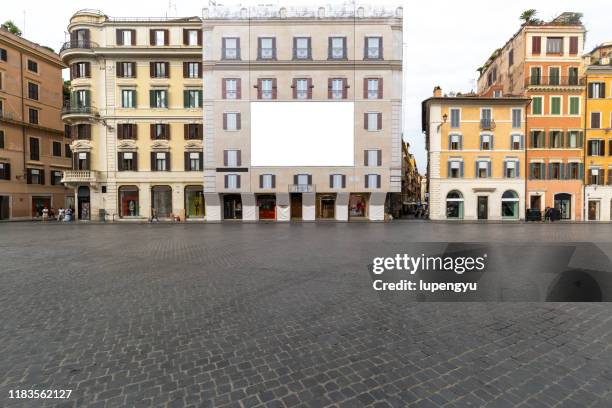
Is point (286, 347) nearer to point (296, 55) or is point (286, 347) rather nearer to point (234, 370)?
point (234, 370)

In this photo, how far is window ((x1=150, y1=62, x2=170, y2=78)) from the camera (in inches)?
1339

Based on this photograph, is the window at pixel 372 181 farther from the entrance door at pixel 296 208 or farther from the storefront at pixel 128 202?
the storefront at pixel 128 202

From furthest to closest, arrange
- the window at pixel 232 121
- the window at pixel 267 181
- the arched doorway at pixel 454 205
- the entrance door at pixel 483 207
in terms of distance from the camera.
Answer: the arched doorway at pixel 454 205
the entrance door at pixel 483 207
the window at pixel 267 181
the window at pixel 232 121

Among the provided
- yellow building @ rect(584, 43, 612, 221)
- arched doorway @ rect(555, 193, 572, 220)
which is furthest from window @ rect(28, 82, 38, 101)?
yellow building @ rect(584, 43, 612, 221)

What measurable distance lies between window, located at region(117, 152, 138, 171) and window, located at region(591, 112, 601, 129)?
49196 millimetres

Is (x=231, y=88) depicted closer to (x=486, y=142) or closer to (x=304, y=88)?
(x=304, y=88)

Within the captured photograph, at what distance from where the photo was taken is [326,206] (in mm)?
35156

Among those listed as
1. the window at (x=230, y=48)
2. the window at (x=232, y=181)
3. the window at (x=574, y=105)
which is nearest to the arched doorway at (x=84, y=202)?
the window at (x=232, y=181)

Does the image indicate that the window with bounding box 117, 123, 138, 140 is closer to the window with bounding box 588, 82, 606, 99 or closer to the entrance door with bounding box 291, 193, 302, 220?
the entrance door with bounding box 291, 193, 302, 220

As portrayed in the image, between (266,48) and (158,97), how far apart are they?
12674 millimetres

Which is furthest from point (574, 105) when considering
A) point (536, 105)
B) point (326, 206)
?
point (326, 206)

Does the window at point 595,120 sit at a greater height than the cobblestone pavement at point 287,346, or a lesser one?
greater

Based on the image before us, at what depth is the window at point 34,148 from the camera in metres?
36.7

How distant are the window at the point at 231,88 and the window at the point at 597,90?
37.7 meters
